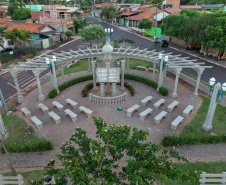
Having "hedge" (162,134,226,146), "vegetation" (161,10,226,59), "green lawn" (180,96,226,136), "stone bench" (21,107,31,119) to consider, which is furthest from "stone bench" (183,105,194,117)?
"vegetation" (161,10,226,59)

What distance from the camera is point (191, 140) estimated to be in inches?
410

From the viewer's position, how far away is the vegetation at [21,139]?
995 cm

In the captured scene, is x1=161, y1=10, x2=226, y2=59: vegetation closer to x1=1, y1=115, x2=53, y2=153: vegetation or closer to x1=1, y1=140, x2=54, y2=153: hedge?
x1=1, y1=140, x2=54, y2=153: hedge

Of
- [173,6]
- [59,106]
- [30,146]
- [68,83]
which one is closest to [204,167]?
[30,146]

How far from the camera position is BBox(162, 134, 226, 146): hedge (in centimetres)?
1022

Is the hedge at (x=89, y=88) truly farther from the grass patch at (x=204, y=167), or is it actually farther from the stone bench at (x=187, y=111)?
the grass patch at (x=204, y=167)

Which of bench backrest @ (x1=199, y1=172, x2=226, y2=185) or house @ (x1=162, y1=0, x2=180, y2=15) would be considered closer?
bench backrest @ (x1=199, y1=172, x2=226, y2=185)

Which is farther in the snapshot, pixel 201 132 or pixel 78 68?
pixel 78 68

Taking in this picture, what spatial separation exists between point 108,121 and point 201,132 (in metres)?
6.48

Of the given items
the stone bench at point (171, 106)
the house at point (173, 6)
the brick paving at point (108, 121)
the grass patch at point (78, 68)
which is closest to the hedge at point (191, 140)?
the brick paving at point (108, 121)

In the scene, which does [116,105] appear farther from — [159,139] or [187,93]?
[187,93]

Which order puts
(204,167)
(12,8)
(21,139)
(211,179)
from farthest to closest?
(12,8) < (21,139) < (204,167) < (211,179)

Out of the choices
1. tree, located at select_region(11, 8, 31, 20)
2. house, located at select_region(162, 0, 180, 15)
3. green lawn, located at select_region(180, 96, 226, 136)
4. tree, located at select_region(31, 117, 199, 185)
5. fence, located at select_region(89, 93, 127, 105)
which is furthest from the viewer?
tree, located at select_region(11, 8, 31, 20)

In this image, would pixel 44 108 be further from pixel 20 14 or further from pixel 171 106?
pixel 20 14
